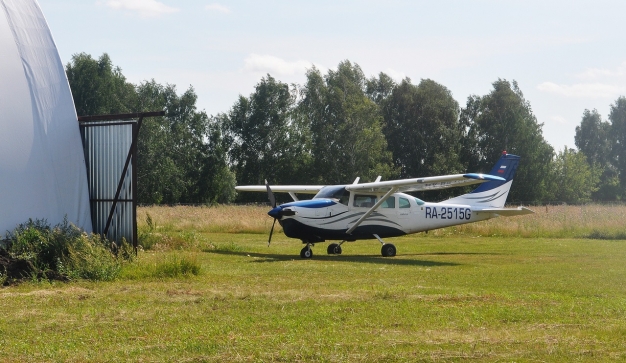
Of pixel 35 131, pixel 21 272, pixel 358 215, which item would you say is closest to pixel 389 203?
pixel 358 215

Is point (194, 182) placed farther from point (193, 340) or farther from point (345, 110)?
point (193, 340)

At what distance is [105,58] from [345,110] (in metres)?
22.2

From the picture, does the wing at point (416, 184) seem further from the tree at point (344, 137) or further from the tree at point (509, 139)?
the tree at point (509, 139)

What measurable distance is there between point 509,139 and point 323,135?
1709 centimetres

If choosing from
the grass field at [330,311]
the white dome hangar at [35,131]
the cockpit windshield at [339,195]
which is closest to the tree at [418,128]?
the cockpit windshield at [339,195]

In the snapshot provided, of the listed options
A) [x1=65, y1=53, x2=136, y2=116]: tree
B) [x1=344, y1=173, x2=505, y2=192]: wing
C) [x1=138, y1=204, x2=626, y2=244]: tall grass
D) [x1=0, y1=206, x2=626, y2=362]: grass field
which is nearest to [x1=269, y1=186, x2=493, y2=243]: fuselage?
[x1=344, y1=173, x2=505, y2=192]: wing

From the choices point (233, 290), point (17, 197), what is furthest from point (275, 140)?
point (233, 290)

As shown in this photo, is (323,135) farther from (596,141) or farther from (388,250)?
(596,141)

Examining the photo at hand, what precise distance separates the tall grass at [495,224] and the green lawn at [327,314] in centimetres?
1107

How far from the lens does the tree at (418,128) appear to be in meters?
64.6

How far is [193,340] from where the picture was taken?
8086 mm

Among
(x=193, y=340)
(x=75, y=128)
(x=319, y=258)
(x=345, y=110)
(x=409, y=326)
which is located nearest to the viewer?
(x=193, y=340)

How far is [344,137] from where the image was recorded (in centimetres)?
5672

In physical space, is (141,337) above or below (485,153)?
below
